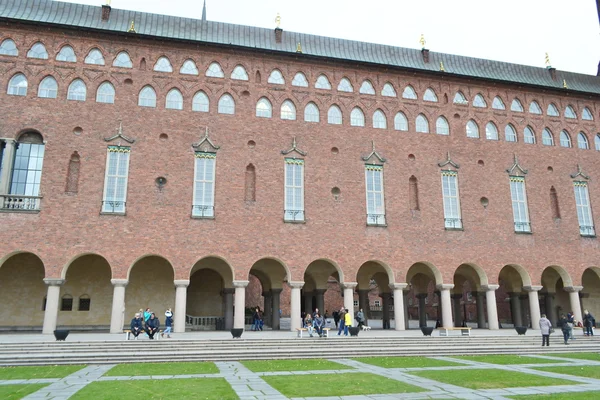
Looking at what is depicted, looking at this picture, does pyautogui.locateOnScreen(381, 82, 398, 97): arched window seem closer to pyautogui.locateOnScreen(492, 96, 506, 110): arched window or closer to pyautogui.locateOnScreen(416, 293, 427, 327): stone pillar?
pyautogui.locateOnScreen(492, 96, 506, 110): arched window

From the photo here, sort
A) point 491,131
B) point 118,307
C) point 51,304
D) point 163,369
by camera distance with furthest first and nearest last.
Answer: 1. point 491,131
2. point 118,307
3. point 51,304
4. point 163,369

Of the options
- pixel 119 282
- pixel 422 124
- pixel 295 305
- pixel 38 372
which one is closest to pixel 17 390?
pixel 38 372

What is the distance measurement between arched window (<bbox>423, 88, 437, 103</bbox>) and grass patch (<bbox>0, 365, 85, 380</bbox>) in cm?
2340

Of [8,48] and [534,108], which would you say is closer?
[8,48]

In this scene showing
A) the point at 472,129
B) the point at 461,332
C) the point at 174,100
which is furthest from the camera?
the point at 472,129

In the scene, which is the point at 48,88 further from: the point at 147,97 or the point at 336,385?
the point at 336,385

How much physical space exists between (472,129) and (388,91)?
5.83m

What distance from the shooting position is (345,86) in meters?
28.6

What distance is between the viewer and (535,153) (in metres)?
30.7

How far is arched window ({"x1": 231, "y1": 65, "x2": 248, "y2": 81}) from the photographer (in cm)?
2711

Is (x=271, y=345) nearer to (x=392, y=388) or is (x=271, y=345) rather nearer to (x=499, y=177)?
(x=392, y=388)

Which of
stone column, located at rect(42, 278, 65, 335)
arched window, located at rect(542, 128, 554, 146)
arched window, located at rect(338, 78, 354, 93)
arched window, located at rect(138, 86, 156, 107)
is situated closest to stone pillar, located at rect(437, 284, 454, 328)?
arched window, located at rect(542, 128, 554, 146)

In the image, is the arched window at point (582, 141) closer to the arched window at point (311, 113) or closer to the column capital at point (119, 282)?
the arched window at point (311, 113)

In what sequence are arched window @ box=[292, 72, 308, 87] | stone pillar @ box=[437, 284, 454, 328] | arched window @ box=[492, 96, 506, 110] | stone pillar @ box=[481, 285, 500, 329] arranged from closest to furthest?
stone pillar @ box=[437, 284, 454, 328] → stone pillar @ box=[481, 285, 500, 329] → arched window @ box=[292, 72, 308, 87] → arched window @ box=[492, 96, 506, 110]
